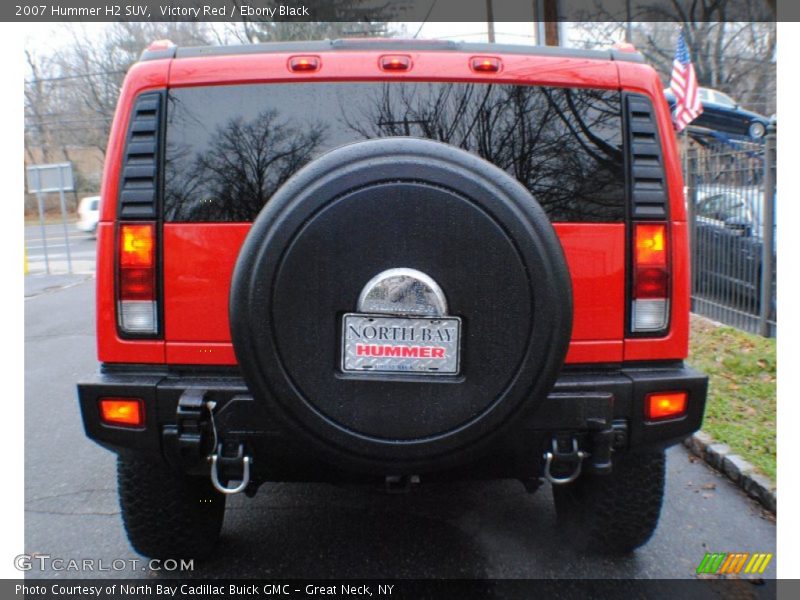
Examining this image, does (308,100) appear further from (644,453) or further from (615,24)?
(615,24)

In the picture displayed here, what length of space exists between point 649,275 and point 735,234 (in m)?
5.82

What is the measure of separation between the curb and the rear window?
75.9 inches

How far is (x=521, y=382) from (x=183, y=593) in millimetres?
1781

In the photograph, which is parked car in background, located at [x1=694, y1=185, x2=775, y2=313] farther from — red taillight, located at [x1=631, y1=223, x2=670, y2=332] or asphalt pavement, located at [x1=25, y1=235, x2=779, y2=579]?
red taillight, located at [x1=631, y1=223, x2=670, y2=332]

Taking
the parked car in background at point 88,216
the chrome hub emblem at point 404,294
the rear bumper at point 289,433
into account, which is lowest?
the rear bumper at point 289,433

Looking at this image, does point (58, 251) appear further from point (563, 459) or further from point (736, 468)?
point (563, 459)

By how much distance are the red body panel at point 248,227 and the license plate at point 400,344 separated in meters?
0.57

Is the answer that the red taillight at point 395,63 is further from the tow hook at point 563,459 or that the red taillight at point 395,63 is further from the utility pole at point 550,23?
the utility pole at point 550,23

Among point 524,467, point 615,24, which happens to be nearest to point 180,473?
point 524,467

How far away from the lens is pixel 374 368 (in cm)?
218

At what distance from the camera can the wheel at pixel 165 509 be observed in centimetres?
281

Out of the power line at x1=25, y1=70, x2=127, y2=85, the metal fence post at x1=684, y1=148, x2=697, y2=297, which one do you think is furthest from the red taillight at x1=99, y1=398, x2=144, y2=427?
the power line at x1=25, y1=70, x2=127, y2=85

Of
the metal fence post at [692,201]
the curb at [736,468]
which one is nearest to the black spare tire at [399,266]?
the curb at [736,468]

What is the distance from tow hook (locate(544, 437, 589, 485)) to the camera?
93.0 inches
